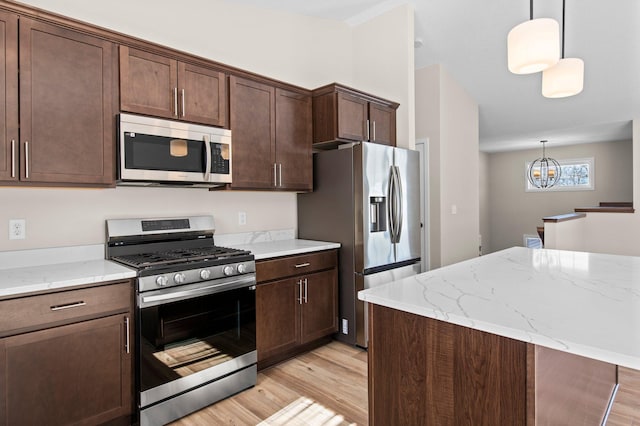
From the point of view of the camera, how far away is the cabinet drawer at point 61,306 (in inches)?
64.1

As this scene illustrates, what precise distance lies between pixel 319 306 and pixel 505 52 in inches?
156

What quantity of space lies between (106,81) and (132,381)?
1708 mm

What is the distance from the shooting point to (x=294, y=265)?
2.84 m

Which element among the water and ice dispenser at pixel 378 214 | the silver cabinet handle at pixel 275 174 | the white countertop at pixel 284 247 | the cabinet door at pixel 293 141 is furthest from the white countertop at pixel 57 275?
the water and ice dispenser at pixel 378 214

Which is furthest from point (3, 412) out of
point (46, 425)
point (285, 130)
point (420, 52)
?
point (420, 52)

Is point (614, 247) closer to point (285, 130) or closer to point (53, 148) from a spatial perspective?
point (285, 130)

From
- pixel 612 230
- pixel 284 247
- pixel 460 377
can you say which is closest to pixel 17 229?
pixel 284 247

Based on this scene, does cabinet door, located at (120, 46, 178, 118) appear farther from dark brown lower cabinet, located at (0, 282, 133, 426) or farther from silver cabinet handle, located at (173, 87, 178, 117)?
dark brown lower cabinet, located at (0, 282, 133, 426)

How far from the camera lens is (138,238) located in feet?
8.26

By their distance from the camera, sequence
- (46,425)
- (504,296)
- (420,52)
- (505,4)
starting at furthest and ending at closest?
(420,52), (505,4), (46,425), (504,296)

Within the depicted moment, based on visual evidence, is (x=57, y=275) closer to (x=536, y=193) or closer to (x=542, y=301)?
(x=542, y=301)

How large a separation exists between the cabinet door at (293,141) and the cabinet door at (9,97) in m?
1.69

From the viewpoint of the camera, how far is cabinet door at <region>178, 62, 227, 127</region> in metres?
2.47

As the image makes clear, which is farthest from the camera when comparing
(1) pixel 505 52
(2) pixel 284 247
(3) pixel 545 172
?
(3) pixel 545 172
